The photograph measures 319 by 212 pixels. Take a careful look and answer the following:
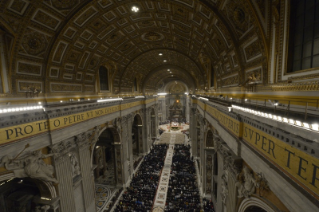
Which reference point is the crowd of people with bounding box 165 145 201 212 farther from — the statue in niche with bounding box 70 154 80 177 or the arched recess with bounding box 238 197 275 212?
the arched recess with bounding box 238 197 275 212

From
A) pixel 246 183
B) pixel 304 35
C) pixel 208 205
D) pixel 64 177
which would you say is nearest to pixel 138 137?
pixel 208 205

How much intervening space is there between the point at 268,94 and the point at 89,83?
14.6m

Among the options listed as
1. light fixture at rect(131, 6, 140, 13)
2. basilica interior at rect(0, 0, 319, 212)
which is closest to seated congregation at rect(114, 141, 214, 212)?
basilica interior at rect(0, 0, 319, 212)

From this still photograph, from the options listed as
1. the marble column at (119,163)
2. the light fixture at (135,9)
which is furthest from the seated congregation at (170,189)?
the light fixture at (135,9)

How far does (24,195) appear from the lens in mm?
7102

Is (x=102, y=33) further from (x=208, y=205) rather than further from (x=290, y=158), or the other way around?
(x=208, y=205)

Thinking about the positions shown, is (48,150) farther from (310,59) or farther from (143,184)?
(143,184)

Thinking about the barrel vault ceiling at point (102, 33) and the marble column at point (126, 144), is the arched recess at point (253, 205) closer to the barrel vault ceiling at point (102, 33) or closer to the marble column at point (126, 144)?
the barrel vault ceiling at point (102, 33)

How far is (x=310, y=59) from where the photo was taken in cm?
466

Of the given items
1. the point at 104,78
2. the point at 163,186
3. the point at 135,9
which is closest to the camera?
the point at 135,9

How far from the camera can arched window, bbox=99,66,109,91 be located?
17.3 meters

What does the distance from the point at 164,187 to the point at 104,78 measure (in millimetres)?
13661

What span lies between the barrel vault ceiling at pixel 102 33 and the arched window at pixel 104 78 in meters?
1.32

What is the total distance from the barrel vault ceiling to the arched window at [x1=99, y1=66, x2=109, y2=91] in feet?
4.32
